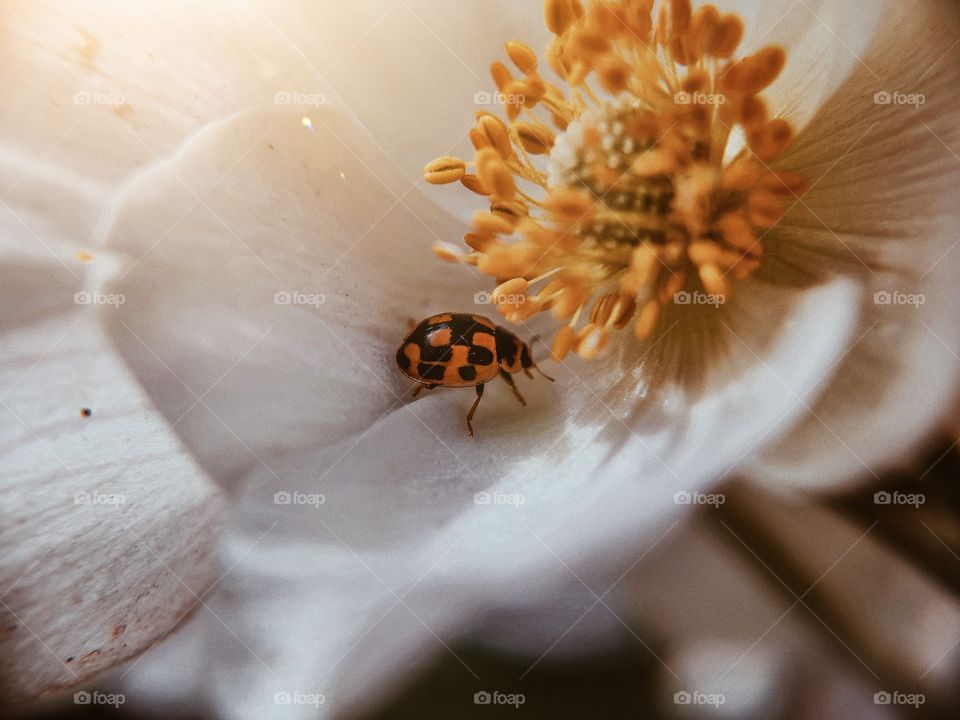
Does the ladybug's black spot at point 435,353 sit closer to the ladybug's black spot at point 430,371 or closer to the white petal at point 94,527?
the ladybug's black spot at point 430,371

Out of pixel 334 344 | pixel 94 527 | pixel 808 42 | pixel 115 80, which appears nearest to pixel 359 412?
pixel 334 344

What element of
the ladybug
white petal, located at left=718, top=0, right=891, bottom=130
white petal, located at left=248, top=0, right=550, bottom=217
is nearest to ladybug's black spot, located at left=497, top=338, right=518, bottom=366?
the ladybug

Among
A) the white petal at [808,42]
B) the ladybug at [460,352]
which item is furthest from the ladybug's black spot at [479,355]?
the white petal at [808,42]

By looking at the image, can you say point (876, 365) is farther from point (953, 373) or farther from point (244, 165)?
point (244, 165)

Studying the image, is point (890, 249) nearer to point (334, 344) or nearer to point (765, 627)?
point (765, 627)

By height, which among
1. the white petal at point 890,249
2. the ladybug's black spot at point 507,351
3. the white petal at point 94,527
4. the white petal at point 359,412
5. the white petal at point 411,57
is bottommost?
the white petal at point 94,527

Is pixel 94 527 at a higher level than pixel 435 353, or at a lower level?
lower

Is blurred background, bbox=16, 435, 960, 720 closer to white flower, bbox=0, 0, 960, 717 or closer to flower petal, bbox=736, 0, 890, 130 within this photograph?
white flower, bbox=0, 0, 960, 717
